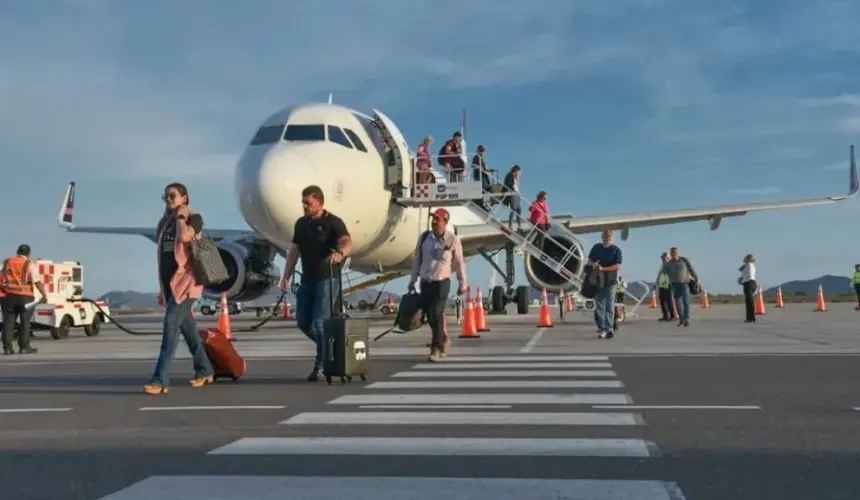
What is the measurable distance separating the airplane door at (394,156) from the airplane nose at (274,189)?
8.84ft

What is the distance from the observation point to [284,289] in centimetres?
864

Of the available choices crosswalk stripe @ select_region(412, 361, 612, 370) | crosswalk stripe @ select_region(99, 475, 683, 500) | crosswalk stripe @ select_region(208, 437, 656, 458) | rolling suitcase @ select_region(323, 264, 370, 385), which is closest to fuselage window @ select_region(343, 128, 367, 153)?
crosswalk stripe @ select_region(412, 361, 612, 370)

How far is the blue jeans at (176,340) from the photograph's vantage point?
7238mm

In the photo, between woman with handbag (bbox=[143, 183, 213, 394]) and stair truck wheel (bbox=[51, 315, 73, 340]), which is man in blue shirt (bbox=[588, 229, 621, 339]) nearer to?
woman with handbag (bbox=[143, 183, 213, 394])

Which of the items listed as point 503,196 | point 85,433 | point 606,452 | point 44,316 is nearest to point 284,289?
point 85,433

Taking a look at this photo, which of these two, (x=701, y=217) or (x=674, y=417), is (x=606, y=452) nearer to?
(x=674, y=417)

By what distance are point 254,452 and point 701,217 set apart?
21.8 metres

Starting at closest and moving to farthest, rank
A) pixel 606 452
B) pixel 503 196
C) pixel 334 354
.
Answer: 1. pixel 606 452
2. pixel 334 354
3. pixel 503 196

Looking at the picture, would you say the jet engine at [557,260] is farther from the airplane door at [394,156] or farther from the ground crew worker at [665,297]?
the airplane door at [394,156]

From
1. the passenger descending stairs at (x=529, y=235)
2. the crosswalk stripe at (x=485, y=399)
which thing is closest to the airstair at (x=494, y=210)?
the passenger descending stairs at (x=529, y=235)

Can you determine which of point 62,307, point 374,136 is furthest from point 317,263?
point 62,307

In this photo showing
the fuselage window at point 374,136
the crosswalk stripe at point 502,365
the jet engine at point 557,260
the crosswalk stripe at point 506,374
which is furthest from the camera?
the jet engine at point 557,260

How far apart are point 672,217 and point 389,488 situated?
2127 centimetres

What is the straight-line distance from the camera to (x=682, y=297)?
18.1 m
